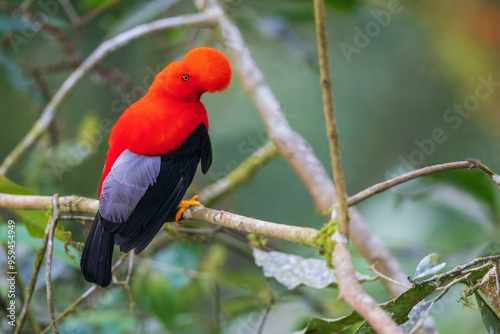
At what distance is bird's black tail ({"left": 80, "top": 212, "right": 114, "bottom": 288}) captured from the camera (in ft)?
4.70

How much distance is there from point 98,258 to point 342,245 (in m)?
0.75

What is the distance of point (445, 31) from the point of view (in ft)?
11.5

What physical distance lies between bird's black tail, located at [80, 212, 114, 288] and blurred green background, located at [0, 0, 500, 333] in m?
0.51

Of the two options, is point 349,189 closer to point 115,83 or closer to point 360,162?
point 360,162

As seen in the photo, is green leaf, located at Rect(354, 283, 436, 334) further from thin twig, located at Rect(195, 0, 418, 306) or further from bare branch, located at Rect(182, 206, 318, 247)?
thin twig, located at Rect(195, 0, 418, 306)

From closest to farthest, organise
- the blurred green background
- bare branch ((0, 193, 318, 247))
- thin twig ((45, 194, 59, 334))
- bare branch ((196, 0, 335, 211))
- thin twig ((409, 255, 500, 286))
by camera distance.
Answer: thin twig ((409, 255, 500, 286)) → bare branch ((0, 193, 318, 247)) → thin twig ((45, 194, 59, 334)) → bare branch ((196, 0, 335, 211)) → the blurred green background

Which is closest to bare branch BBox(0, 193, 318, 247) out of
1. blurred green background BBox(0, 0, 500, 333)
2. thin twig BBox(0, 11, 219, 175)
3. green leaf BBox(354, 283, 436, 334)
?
green leaf BBox(354, 283, 436, 334)

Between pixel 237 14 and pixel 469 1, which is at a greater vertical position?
pixel 237 14

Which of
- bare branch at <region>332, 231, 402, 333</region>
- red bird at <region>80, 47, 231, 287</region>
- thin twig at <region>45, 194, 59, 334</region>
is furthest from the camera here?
red bird at <region>80, 47, 231, 287</region>

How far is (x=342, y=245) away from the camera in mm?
→ 992

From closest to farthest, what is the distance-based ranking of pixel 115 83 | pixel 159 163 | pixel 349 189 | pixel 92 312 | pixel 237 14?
pixel 159 163, pixel 92 312, pixel 115 83, pixel 237 14, pixel 349 189

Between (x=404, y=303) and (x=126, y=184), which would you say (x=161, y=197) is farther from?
(x=404, y=303)

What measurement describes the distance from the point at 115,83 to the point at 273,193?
1576 mm

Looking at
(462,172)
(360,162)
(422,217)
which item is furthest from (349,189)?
(462,172)
